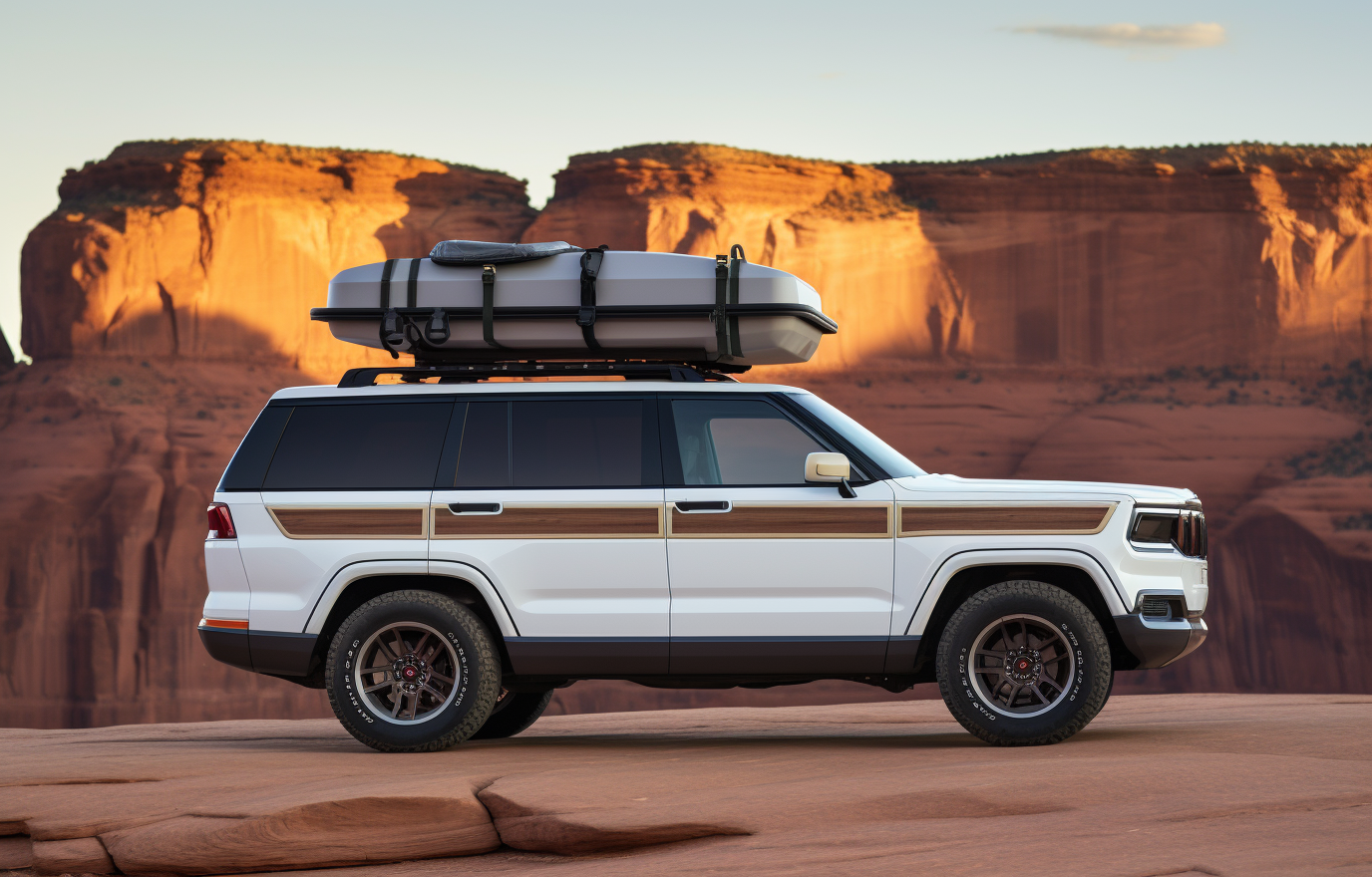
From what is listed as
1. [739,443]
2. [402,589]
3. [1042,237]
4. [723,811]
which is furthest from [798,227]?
[723,811]

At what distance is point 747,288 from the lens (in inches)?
298

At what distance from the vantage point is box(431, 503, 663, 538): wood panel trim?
7.30 meters

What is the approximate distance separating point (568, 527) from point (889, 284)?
41841 mm

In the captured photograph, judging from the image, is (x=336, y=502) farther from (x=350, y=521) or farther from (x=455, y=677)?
(x=455, y=677)

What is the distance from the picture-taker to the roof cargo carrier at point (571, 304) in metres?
7.55

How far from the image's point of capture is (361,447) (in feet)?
Result: 25.2

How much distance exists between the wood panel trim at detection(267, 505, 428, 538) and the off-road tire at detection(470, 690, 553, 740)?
6.63 feet

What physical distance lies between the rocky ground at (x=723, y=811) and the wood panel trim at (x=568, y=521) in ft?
3.89

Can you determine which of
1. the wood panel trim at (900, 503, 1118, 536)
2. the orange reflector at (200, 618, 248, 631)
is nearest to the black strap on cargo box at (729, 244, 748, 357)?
the wood panel trim at (900, 503, 1118, 536)

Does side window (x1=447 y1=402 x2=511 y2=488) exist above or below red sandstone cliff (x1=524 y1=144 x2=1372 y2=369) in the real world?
below

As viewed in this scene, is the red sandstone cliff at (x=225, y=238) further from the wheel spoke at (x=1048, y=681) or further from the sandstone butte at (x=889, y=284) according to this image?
the wheel spoke at (x=1048, y=681)

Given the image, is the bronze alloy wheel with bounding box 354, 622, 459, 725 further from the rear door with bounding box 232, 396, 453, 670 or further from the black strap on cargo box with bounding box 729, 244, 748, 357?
the black strap on cargo box with bounding box 729, 244, 748, 357

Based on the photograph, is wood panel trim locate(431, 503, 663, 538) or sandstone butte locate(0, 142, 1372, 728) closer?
wood panel trim locate(431, 503, 663, 538)

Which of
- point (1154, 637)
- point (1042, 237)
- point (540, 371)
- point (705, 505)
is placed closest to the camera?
point (1154, 637)
